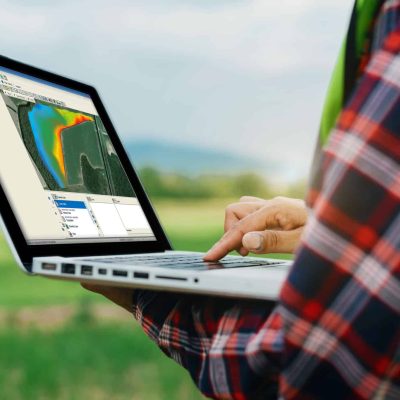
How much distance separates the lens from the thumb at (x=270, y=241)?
109 centimetres

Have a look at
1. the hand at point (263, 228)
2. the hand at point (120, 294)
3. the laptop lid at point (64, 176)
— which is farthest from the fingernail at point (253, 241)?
the laptop lid at point (64, 176)

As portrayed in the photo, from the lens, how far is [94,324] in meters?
8.37

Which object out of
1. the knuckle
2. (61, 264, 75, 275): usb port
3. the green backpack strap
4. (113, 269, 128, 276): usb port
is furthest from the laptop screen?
the green backpack strap

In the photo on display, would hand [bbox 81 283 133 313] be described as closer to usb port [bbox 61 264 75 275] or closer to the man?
usb port [bbox 61 264 75 275]

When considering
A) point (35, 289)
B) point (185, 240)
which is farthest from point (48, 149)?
point (185, 240)

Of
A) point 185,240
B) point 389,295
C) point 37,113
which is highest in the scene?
point 389,295

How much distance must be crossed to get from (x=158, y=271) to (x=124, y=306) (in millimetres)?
185

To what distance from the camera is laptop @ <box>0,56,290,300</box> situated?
3.35 feet

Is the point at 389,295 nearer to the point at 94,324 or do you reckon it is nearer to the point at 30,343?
the point at 30,343

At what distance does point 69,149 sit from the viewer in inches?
51.9

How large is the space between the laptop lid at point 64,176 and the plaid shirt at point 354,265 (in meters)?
0.53

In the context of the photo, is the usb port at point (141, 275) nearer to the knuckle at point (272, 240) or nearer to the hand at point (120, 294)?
the hand at point (120, 294)

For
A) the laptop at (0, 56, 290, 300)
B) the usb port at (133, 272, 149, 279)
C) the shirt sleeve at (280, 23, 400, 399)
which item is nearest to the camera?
the shirt sleeve at (280, 23, 400, 399)

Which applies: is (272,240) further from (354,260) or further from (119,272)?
(354,260)
